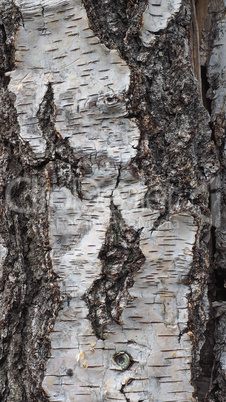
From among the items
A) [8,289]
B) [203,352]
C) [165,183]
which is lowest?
[203,352]

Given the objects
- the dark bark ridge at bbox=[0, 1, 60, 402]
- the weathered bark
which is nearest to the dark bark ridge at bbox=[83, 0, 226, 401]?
the weathered bark

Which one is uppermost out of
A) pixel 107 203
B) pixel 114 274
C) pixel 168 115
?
pixel 168 115

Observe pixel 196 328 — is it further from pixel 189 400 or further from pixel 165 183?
pixel 165 183

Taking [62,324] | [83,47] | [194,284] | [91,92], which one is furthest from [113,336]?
[83,47]

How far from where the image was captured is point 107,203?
108 cm

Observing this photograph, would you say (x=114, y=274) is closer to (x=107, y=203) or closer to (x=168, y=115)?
(x=107, y=203)

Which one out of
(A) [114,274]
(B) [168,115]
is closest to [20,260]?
(A) [114,274]

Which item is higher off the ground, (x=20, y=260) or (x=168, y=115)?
(x=168, y=115)

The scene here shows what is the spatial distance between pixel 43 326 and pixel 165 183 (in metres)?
0.58

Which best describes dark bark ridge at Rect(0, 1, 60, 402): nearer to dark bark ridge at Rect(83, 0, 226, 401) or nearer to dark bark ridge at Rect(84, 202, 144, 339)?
dark bark ridge at Rect(84, 202, 144, 339)

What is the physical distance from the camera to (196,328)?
1100mm

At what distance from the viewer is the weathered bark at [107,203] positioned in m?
1.06

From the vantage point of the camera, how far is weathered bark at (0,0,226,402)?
106cm

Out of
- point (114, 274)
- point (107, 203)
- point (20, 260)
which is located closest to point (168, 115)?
point (107, 203)
